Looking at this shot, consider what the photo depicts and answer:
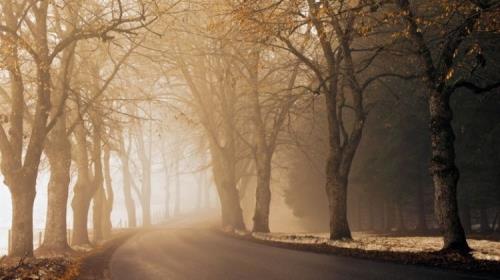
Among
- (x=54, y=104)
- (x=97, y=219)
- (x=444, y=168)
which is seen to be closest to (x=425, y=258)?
(x=444, y=168)

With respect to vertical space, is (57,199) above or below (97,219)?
above

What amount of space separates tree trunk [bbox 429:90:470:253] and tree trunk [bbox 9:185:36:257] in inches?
493

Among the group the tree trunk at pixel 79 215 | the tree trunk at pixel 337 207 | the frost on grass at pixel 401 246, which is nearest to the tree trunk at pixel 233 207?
the frost on grass at pixel 401 246

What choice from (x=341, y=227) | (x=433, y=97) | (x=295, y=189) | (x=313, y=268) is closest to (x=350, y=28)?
(x=433, y=97)

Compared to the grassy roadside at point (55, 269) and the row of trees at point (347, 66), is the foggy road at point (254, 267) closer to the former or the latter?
the grassy roadside at point (55, 269)

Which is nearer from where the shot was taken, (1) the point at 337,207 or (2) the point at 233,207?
(1) the point at 337,207

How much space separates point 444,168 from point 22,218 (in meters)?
13.0

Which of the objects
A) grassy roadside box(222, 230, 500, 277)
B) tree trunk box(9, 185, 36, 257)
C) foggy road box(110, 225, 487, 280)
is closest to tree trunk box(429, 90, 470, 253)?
grassy roadside box(222, 230, 500, 277)

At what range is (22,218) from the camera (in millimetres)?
16781

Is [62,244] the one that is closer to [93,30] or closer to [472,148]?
[93,30]

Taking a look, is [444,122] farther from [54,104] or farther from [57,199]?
[54,104]

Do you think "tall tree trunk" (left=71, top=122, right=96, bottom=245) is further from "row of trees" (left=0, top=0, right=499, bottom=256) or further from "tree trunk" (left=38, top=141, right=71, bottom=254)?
"tree trunk" (left=38, top=141, right=71, bottom=254)

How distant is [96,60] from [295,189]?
24.7 meters

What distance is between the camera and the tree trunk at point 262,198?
2820 cm
